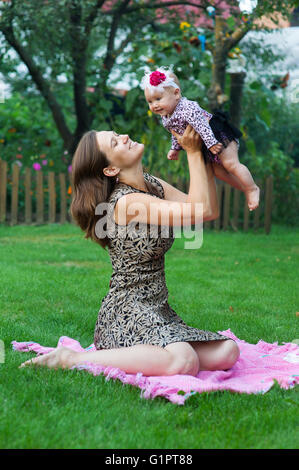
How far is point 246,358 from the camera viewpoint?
3.08 meters

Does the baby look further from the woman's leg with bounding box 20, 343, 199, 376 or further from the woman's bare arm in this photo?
the woman's leg with bounding box 20, 343, 199, 376

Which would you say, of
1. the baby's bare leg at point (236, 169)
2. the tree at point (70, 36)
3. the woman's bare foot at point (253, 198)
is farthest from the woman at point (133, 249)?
the tree at point (70, 36)

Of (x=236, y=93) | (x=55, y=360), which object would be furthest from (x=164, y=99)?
(x=236, y=93)

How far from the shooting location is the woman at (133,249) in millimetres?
2688

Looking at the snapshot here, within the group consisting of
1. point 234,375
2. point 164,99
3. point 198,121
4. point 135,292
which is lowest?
point 234,375

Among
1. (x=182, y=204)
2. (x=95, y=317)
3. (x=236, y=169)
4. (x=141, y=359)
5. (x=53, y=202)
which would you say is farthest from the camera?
(x=53, y=202)

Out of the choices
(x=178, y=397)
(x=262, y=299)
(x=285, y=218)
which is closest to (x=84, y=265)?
(x=262, y=299)

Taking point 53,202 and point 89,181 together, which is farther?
point 53,202

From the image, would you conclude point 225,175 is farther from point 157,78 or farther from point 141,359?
point 141,359

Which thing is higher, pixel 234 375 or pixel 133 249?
pixel 133 249

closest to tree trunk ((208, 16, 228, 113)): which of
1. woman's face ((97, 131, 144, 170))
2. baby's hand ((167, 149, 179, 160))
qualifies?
baby's hand ((167, 149, 179, 160))

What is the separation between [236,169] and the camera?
9.30 ft

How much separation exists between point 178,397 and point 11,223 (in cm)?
713

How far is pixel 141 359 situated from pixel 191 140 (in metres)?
1.05
